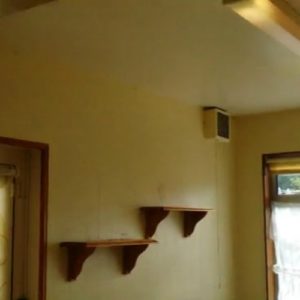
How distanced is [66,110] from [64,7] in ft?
3.20

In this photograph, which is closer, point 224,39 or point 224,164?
point 224,39

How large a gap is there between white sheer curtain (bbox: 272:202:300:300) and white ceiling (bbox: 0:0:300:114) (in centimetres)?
118

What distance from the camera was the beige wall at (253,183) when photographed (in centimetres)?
479

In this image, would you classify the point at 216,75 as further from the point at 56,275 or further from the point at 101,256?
the point at 56,275

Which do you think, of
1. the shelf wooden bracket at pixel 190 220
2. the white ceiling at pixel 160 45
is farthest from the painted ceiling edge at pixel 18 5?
the shelf wooden bracket at pixel 190 220

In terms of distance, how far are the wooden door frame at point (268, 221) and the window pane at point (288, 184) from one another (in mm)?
93

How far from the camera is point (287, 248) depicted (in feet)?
15.4

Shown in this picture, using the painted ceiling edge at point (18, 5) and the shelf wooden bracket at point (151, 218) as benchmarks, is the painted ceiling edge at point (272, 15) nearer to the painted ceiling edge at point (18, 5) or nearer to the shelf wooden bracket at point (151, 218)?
the painted ceiling edge at point (18, 5)

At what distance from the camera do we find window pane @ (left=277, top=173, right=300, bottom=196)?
473 centimetres

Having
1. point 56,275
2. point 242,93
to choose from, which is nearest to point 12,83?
point 56,275

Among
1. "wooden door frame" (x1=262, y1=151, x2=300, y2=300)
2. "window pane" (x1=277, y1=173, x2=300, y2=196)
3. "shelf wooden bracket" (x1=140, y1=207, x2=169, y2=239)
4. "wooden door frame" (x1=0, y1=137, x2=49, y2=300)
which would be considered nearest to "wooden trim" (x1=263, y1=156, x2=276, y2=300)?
"wooden door frame" (x1=262, y1=151, x2=300, y2=300)

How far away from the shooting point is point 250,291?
486 centimetres

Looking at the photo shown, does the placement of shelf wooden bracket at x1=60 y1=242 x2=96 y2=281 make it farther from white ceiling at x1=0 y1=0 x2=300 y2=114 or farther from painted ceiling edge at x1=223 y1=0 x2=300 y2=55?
painted ceiling edge at x1=223 y1=0 x2=300 y2=55

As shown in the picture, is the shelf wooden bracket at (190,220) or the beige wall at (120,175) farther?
the shelf wooden bracket at (190,220)
